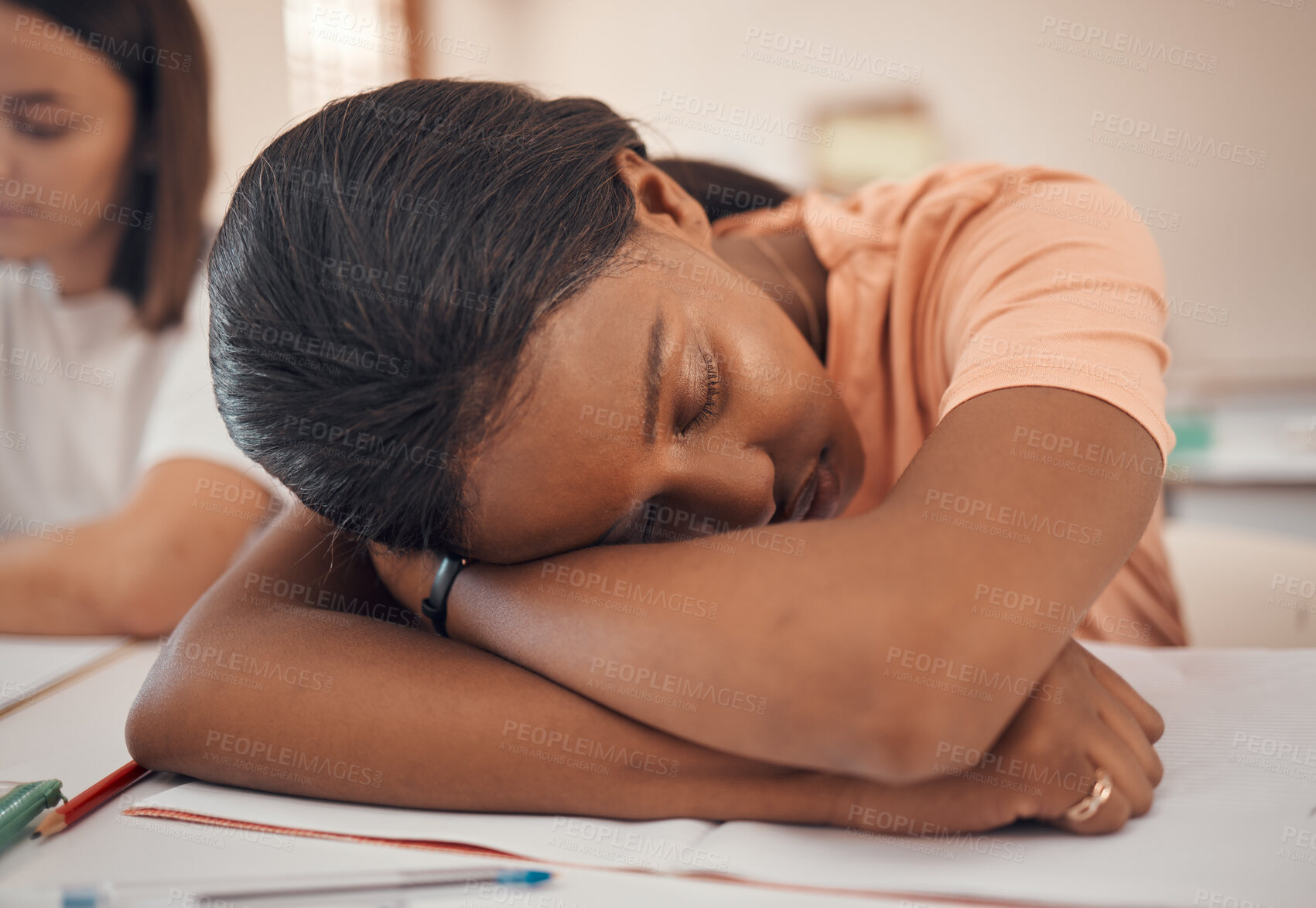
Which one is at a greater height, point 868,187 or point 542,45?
point 542,45

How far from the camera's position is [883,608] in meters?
0.43

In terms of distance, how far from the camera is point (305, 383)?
51 cm

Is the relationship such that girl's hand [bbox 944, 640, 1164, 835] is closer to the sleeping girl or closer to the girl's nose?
the sleeping girl

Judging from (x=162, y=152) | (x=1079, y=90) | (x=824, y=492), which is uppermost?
(x=1079, y=90)

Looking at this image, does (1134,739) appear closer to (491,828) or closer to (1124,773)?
(1124,773)

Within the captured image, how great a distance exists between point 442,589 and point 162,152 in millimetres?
1040

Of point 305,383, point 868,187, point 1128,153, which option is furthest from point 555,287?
point 1128,153

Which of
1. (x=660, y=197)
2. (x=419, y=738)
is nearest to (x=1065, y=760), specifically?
(x=419, y=738)

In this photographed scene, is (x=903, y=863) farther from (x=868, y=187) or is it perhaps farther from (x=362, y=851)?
(x=868, y=187)

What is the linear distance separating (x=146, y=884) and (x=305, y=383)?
28cm

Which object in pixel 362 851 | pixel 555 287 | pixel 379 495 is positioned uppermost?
pixel 555 287

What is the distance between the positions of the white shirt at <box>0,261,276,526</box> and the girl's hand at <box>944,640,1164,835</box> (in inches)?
48.4

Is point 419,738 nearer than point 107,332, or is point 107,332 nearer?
point 419,738

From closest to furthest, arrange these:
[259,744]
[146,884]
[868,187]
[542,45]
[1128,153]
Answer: [146,884] < [259,744] < [868,187] < [1128,153] < [542,45]
